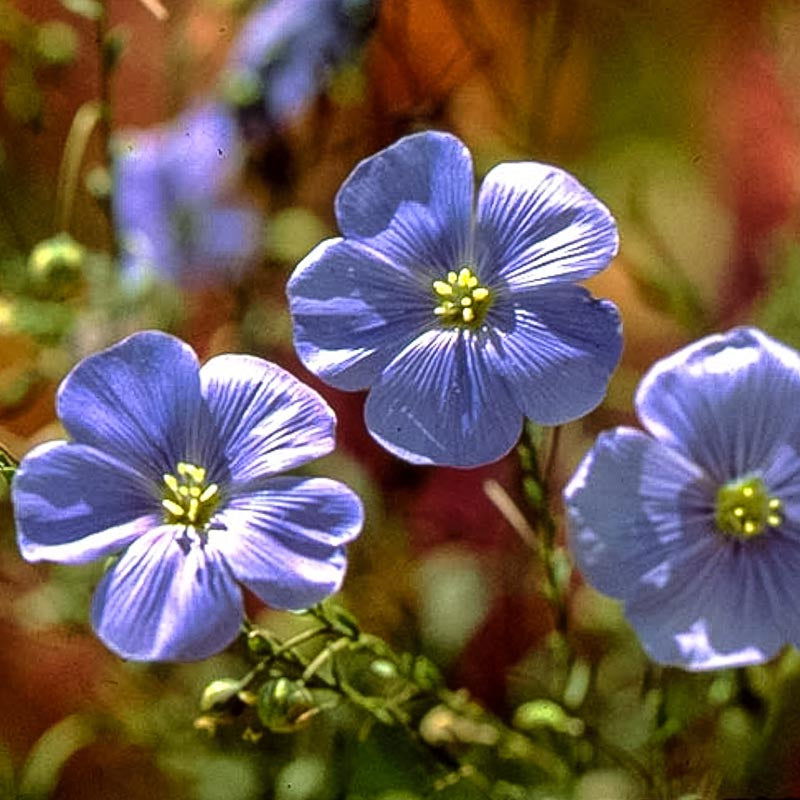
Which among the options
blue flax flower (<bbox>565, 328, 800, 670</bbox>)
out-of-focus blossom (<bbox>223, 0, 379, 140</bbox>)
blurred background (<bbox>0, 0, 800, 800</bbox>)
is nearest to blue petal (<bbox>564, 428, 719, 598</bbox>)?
blue flax flower (<bbox>565, 328, 800, 670</bbox>)

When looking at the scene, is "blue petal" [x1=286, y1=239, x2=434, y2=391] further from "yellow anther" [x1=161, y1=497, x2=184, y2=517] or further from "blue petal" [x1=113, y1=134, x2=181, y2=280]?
"blue petal" [x1=113, y1=134, x2=181, y2=280]

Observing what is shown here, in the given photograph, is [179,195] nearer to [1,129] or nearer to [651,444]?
[1,129]

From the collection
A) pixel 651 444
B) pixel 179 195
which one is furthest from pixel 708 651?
pixel 179 195

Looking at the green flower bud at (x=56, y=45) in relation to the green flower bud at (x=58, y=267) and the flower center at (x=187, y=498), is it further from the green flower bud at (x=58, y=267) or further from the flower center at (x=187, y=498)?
the flower center at (x=187, y=498)

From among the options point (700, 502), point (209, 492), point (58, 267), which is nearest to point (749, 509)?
point (700, 502)

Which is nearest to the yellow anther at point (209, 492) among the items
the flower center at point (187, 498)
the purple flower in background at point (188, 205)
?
the flower center at point (187, 498)

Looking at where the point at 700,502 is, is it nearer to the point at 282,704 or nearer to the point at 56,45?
the point at 282,704
